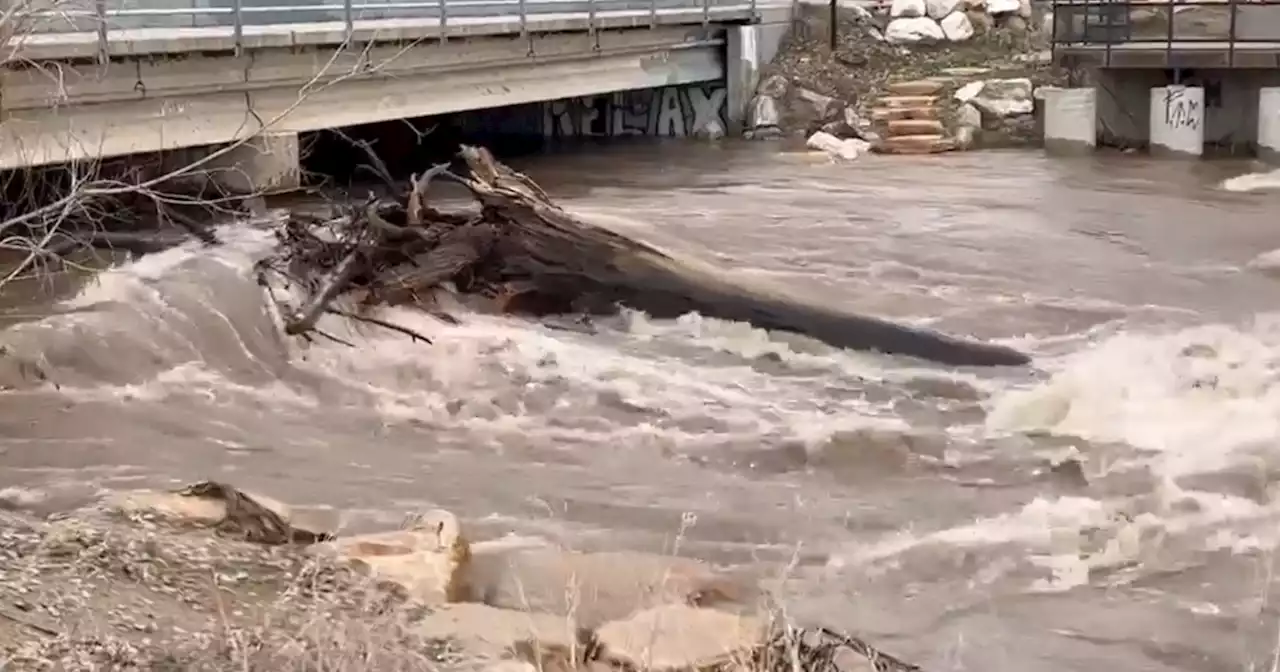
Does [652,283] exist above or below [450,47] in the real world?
below

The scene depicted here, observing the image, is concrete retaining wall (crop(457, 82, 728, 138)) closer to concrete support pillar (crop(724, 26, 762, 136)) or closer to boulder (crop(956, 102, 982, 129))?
concrete support pillar (crop(724, 26, 762, 136))

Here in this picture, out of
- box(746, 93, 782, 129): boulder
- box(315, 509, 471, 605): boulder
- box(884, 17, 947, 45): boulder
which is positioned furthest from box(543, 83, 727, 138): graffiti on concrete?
box(315, 509, 471, 605): boulder

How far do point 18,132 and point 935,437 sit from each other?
8.84 metres

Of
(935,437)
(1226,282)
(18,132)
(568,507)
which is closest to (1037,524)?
(935,437)

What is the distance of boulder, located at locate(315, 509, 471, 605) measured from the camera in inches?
283

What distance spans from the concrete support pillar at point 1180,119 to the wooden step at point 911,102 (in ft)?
13.6

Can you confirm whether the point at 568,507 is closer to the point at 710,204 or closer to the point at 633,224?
the point at 633,224

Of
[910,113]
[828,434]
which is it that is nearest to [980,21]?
[910,113]

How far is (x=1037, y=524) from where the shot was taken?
9305 mm

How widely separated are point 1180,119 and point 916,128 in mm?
4533

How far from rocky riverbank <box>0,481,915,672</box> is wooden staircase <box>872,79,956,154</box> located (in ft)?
65.7

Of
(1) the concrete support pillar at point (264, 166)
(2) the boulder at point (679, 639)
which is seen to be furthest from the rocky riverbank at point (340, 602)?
(1) the concrete support pillar at point (264, 166)

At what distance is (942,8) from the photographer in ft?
103

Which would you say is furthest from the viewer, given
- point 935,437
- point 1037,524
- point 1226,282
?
point 1226,282
